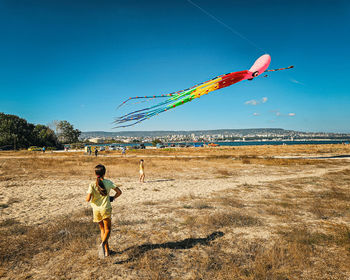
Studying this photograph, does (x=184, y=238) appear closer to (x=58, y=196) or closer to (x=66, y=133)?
(x=58, y=196)

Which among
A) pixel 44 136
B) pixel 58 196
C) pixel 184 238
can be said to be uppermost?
pixel 44 136

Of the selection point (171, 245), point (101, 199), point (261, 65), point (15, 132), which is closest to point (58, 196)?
point (101, 199)

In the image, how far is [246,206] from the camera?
827 cm

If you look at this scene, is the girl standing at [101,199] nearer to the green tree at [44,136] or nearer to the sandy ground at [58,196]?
the sandy ground at [58,196]

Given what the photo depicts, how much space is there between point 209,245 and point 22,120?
85.8 metres

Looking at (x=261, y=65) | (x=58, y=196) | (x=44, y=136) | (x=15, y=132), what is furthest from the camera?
(x=44, y=136)

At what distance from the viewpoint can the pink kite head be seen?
7547mm

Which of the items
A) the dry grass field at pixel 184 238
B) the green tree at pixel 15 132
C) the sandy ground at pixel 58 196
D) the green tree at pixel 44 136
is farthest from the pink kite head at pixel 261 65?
the green tree at pixel 44 136

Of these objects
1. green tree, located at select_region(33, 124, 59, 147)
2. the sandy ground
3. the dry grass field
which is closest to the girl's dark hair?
the dry grass field

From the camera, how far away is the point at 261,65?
7.62 m

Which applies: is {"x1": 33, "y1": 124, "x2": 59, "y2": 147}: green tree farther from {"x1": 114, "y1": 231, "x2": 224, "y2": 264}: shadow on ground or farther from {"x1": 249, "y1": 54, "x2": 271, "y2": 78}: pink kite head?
{"x1": 249, "y1": 54, "x2": 271, "y2": 78}: pink kite head

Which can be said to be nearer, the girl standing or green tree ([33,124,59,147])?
the girl standing

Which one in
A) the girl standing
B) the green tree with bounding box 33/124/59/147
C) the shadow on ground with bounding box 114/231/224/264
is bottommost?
the shadow on ground with bounding box 114/231/224/264

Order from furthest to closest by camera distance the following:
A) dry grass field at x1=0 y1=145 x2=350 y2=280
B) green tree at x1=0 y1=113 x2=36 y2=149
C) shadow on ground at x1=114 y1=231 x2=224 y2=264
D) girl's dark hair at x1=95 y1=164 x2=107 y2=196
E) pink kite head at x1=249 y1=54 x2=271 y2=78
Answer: green tree at x1=0 y1=113 x2=36 y2=149 → pink kite head at x1=249 y1=54 x2=271 y2=78 → shadow on ground at x1=114 y1=231 x2=224 y2=264 → girl's dark hair at x1=95 y1=164 x2=107 y2=196 → dry grass field at x1=0 y1=145 x2=350 y2=280
